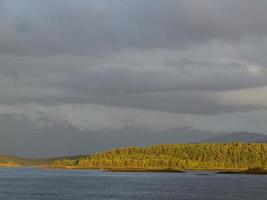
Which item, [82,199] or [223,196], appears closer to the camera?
[82,199]

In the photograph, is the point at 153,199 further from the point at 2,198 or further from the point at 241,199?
the point at 2,198

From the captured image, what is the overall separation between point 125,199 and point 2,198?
26.9m

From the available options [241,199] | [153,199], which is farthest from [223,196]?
[153,199]

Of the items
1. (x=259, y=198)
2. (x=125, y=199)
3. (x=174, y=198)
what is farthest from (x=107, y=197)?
(x=259, y=198)

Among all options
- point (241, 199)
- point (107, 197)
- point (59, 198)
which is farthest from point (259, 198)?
point (59, 198)

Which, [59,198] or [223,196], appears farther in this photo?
[223,196]

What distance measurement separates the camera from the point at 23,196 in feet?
456

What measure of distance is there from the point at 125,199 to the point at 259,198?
3030 centimetres

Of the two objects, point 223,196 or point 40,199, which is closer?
point 40,199

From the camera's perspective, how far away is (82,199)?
130375 mm

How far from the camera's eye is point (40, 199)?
131 m

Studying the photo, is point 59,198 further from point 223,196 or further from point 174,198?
point 223,196

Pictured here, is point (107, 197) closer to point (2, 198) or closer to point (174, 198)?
point (174, 198)

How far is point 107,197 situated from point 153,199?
11165 millimetres
